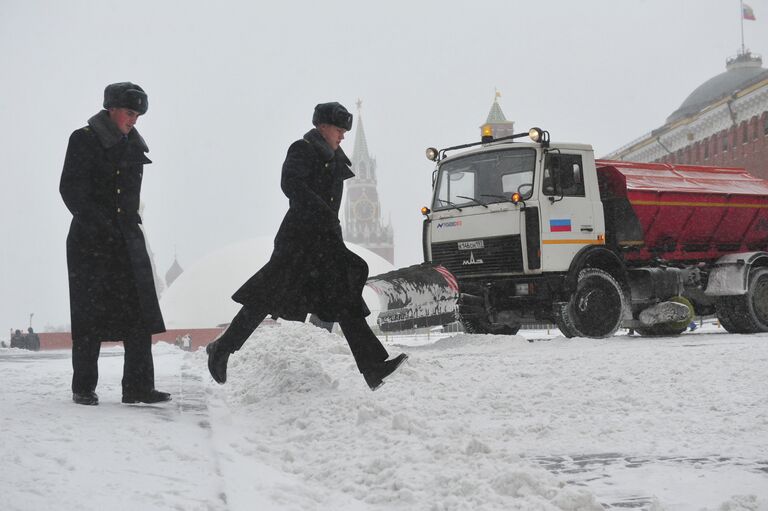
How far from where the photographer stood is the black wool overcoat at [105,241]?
4.57m

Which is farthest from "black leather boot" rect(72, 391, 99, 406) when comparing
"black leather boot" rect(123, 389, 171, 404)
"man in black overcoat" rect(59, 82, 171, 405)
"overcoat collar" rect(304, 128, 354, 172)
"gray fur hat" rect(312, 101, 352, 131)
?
"gray fur hat" rect(312, 101, 352, 131)

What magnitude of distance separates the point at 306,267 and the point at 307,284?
0.40ft

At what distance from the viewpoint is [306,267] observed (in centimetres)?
517

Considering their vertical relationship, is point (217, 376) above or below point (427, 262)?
below

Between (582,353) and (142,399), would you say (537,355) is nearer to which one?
(582,353)

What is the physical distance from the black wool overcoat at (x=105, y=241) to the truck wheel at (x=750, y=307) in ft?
35.7

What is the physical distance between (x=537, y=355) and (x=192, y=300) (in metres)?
78.8

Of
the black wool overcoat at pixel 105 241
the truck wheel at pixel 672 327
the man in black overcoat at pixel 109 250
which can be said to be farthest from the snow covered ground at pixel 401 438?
the truck wheel at pixel 672 327

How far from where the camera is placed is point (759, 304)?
13.0m

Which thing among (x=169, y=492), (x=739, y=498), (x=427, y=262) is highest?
(x=427, y=262)

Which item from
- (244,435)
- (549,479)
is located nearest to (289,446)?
(244,435)

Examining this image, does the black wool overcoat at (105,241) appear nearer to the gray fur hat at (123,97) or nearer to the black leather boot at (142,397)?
the gray fur hat at (123,97)

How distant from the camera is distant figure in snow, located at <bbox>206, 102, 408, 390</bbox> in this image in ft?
16.8

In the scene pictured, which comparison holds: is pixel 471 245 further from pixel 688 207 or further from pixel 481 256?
pixel 688 207
